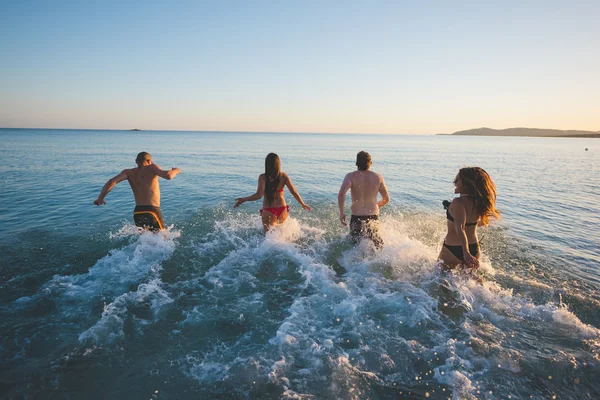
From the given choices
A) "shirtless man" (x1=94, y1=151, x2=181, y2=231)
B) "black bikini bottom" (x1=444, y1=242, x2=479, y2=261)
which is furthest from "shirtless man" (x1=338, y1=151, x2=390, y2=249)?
"shirtless man" (x1=94, y1=151, x2=181, y2=231)

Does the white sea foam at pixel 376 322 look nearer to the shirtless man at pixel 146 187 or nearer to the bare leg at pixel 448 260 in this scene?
the bare leg at pixel 448 260

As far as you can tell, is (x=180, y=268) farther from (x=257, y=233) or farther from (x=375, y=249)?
(x=375, y=249)

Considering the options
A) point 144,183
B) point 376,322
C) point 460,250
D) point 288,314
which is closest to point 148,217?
point 144,183

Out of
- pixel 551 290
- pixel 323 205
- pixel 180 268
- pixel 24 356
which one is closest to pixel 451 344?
pixel 551 290

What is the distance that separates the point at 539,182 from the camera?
822 inches

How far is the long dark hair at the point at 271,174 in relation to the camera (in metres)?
7.19

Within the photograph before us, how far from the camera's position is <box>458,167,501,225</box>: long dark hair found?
4949 millimetres

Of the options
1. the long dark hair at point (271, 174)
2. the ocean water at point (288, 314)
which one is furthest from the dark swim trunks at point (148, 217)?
the long dark hair at point (271, 174)

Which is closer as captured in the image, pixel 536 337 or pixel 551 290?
pixel 536 337

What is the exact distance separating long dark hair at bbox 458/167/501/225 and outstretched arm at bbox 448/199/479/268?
0.30 metres

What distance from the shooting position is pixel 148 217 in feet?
25.2

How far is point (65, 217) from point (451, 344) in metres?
13.8

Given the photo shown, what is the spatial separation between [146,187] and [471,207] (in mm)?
7665

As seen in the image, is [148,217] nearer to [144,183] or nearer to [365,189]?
[144,183]
